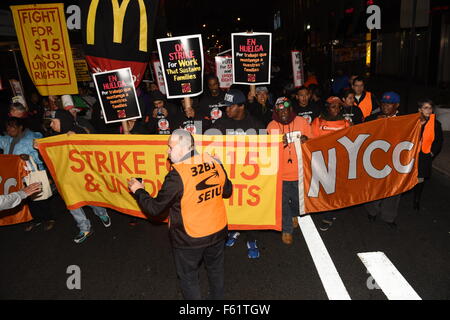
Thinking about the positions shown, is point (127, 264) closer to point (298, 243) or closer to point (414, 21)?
point (298, 243)

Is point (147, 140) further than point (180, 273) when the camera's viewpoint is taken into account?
Yes

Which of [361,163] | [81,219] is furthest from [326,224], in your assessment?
[81,219]

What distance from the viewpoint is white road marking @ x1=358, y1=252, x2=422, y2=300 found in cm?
371

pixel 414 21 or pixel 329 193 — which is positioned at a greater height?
pixel 414 21

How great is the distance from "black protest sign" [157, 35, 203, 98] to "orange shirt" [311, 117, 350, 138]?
2.03 meters

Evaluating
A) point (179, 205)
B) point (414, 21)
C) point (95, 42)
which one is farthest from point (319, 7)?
point (179, 205)

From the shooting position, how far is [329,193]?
16.2 feet

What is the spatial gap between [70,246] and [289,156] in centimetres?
346

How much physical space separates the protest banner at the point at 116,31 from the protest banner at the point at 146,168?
149 cm

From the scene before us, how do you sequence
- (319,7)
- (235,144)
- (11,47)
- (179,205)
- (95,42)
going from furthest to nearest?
(319,7)
(11,47)
(95,42)
(235,144)
(179,205)

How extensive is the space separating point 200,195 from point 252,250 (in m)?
1.99

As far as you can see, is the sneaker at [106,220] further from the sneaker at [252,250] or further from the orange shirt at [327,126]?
the orange shirt at [327,126]

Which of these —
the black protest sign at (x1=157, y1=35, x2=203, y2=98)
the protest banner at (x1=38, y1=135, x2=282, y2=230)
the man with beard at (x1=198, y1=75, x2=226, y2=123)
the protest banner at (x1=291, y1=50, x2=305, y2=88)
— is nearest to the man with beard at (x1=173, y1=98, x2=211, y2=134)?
the black protest sign at (x1=157, y1=35, x2=203, y2=98)

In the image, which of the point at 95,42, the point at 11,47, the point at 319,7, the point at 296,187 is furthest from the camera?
the point at 319,7
